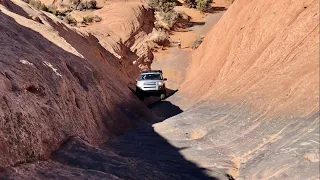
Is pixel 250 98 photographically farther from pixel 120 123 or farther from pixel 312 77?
pixel 120 123

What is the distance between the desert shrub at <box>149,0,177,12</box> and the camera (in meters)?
53.8

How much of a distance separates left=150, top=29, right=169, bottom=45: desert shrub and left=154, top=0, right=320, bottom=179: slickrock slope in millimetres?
20489

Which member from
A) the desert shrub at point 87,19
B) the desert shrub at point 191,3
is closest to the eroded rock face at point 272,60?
the desert shrub at point 87,19

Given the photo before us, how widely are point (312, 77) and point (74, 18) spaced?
33149 mm

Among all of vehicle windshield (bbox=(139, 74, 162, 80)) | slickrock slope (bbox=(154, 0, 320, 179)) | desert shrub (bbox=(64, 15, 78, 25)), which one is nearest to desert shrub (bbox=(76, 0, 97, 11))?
desert shrub (bbox=(64, 15, 78, 25))

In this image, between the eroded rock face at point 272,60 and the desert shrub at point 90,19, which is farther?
the desert shrub at point 90,19

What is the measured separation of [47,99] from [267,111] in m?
6.04

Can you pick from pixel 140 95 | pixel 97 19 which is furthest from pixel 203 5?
pixel 140 95

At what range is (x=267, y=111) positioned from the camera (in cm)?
1155

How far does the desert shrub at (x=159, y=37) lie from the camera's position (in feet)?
134

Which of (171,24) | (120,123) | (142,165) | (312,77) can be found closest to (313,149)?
(312,77)

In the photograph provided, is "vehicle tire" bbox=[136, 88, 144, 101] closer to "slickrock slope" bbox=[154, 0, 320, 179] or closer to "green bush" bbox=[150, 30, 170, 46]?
"slickrock slope" bbox=[154, 0, 320, 179]

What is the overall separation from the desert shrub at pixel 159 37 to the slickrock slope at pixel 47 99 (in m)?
19.2

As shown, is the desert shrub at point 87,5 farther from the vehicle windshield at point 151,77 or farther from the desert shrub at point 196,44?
the vehicle windshield at point 151,77
